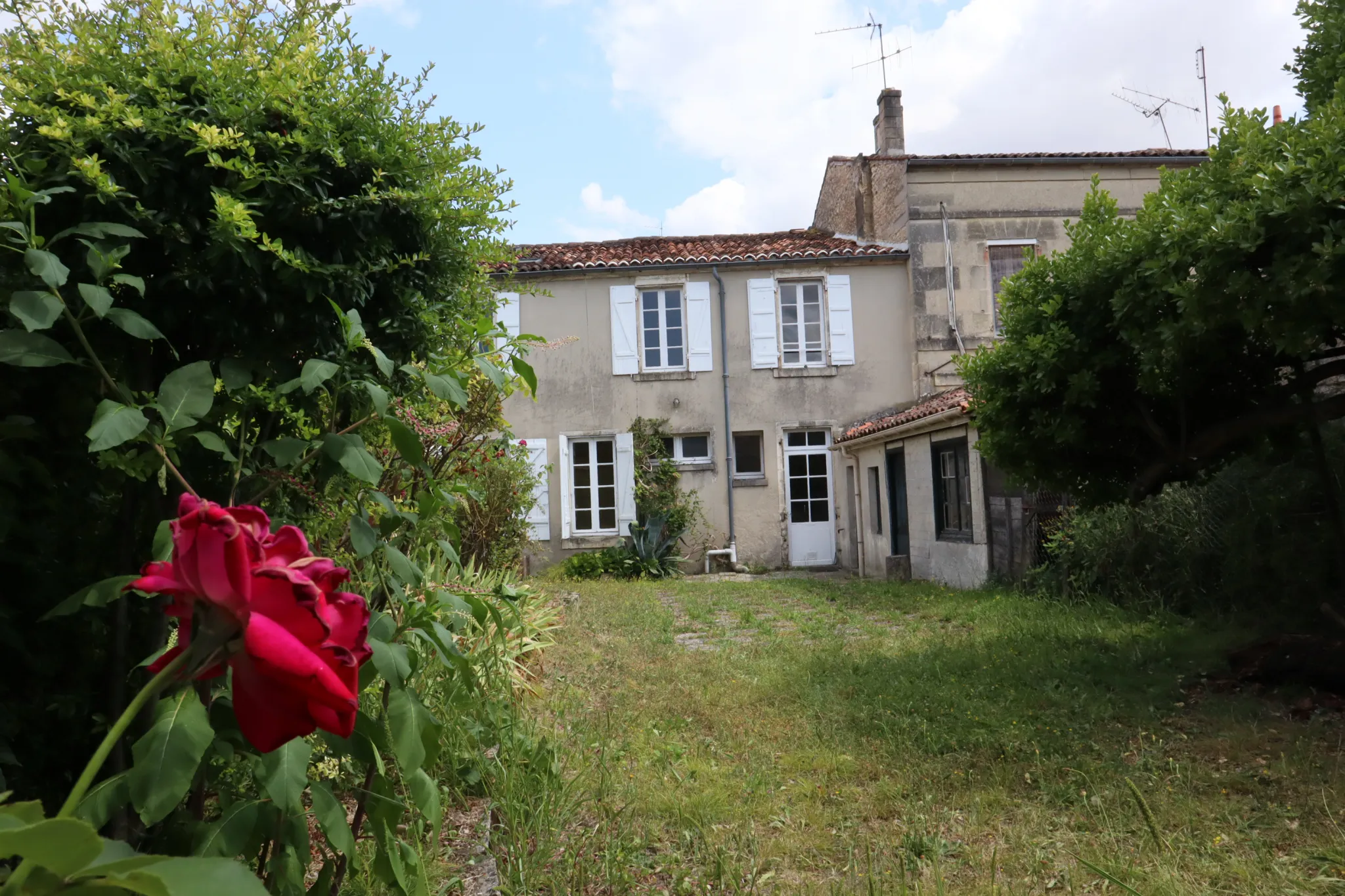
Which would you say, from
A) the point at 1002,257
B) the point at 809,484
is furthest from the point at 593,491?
the point at 1002,257

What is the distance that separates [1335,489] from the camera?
6.13 m

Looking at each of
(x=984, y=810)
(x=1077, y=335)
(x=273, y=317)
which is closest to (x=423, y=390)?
(x=273, y=317)

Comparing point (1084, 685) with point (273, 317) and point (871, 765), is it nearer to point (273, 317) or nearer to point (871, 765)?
point (871, 765)

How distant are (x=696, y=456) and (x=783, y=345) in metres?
2.36

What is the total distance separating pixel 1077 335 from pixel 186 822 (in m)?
5.30

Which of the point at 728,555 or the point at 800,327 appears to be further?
the point at 800,327

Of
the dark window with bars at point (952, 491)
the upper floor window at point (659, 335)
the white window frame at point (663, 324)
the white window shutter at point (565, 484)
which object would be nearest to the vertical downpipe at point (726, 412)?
the upper floor window at point (659, 335)

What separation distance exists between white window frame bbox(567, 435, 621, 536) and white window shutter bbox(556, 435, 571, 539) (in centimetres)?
→ 4

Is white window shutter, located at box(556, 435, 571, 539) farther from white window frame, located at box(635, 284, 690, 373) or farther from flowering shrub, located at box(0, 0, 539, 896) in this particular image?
flowering shrub, located at box(0, 0, 539, 896)

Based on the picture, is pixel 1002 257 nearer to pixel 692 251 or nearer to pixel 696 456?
pixel 692 251

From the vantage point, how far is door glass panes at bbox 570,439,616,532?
1516cm

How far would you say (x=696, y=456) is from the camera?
1559 centimetres

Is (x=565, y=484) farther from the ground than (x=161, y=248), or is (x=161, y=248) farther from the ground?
(x=565, y=484)

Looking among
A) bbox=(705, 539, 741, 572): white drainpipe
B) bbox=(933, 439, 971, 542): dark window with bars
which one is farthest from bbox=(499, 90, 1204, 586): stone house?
bbox=(933, 439, 971, 542): dark window with bars
